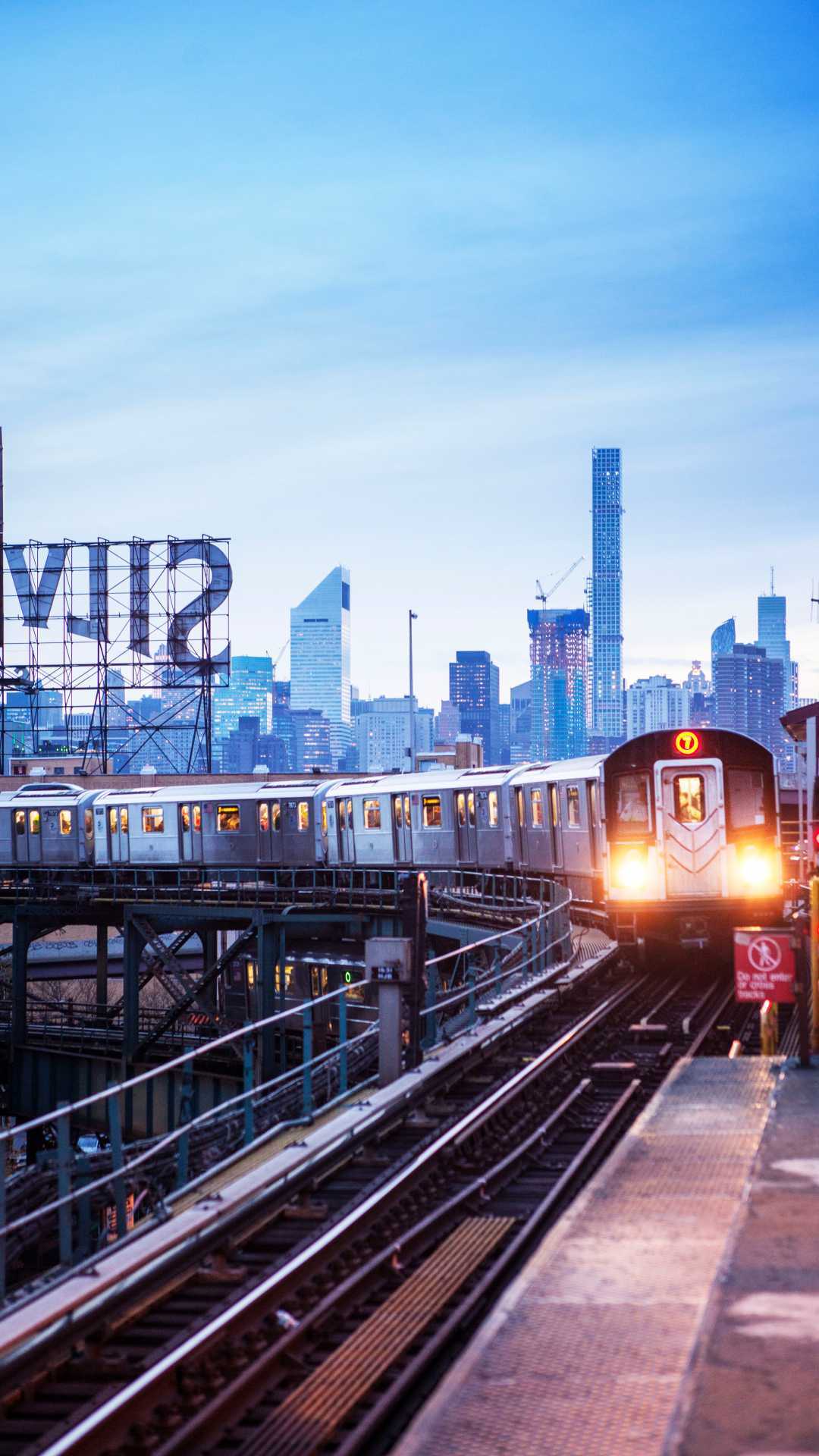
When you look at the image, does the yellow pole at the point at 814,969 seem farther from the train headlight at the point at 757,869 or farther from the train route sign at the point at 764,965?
the train headlight at the point at 757,869

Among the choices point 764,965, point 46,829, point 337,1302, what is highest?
point 46,829

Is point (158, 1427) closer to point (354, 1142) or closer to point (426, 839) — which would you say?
point (354, 1142)

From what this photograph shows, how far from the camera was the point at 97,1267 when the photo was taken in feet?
30.7

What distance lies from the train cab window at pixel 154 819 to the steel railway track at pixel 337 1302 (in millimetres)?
39820

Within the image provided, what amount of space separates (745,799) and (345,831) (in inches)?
973

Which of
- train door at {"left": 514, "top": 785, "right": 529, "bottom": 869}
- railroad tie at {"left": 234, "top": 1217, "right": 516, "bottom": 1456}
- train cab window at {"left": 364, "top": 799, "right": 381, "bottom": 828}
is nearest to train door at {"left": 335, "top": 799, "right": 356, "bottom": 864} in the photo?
train cab window at {"left": 364, "top": 799, "right": 381, "bottom": 828}

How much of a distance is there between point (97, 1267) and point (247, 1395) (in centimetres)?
179

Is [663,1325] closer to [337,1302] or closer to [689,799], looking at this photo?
[337,1302]

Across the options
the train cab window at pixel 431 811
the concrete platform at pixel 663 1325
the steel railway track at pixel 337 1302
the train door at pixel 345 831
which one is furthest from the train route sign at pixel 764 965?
Answer: the train door at pixel 345 831

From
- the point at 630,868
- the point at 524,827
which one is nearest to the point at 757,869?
the point at 630,868

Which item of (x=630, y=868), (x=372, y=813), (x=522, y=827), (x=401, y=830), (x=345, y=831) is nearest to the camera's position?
(x=630, y=868)

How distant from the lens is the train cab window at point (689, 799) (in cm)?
2491

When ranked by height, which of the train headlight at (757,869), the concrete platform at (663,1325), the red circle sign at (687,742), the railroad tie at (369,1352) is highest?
the red circle sign at (687,742)

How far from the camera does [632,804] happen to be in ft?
82.7
